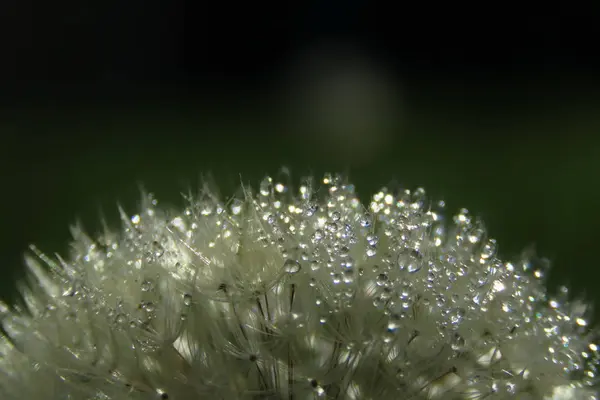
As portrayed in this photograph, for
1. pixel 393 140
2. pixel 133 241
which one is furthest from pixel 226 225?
pixel 393 140

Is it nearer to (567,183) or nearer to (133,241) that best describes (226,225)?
(133,241)

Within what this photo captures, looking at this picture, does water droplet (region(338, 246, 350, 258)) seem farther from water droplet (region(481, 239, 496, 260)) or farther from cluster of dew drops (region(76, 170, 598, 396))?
water droplet (region(481, 239, 496, 260))

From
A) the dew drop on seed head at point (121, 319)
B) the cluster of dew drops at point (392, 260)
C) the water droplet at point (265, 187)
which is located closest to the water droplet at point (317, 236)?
the cluster of dew drops at point (392, 260)

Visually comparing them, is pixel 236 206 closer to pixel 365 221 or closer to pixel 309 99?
pixel 365 221

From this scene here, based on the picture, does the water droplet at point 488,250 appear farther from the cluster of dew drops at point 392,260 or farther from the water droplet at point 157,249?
the water droplet at point 157,249

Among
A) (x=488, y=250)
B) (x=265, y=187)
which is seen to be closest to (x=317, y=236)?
(x=265, y=187)
